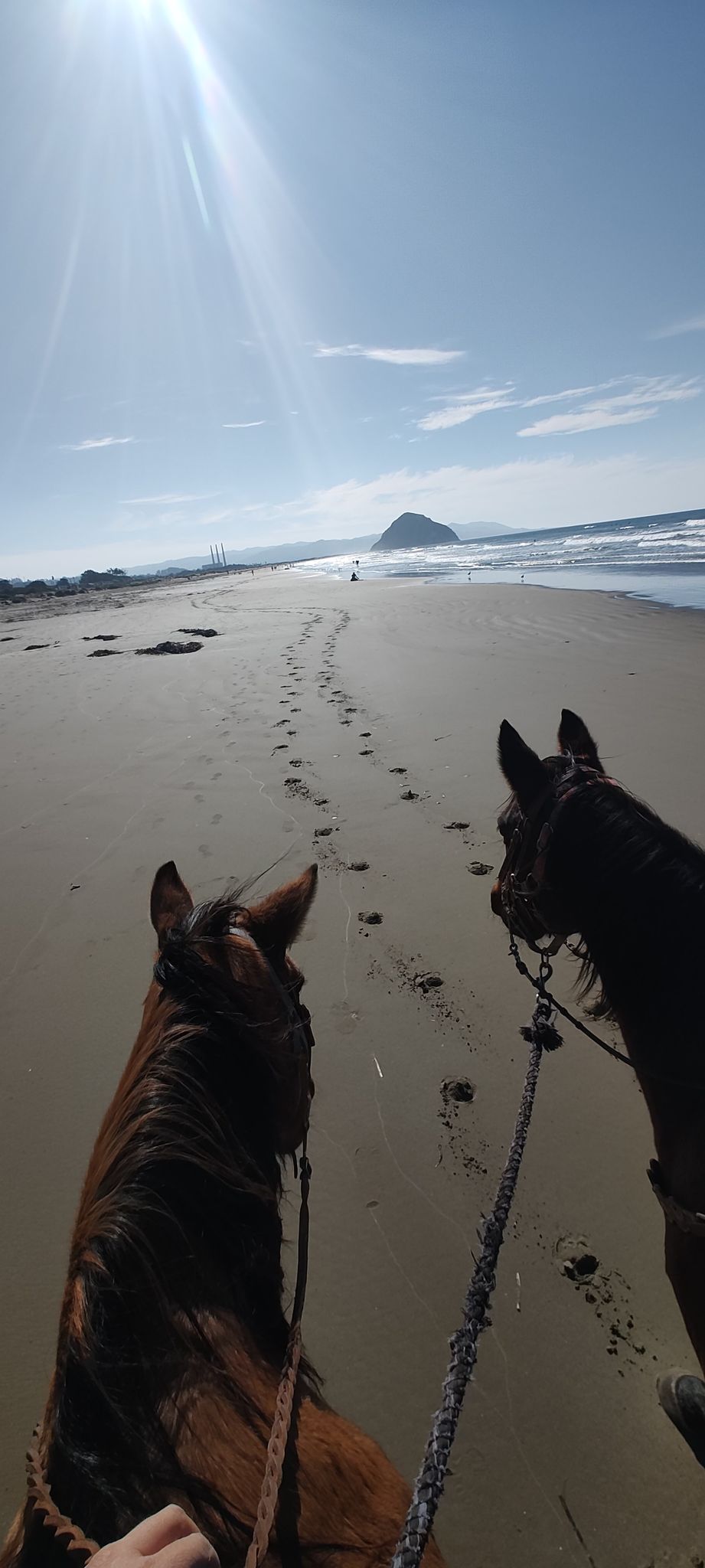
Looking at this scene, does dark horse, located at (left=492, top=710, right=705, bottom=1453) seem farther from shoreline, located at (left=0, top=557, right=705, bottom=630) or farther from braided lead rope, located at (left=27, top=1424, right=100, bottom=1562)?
shoreline, located at (left=0, top=557, right=705, bottom=630)

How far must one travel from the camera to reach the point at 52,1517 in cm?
81

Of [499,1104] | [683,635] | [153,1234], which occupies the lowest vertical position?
[499,1104]

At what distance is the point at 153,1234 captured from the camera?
107cm

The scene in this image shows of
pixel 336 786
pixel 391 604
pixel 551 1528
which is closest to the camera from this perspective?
pixel 551 1528

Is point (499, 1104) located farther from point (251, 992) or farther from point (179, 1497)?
point (179, 1497)

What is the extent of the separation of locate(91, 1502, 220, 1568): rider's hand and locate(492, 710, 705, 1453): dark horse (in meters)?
1.32

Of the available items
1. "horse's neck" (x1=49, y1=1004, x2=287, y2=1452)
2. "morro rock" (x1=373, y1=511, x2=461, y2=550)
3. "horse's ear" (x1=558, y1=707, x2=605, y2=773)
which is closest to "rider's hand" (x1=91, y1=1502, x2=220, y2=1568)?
"horse's neck" (x1=49, y1=1004, x2=287, y2=1452)

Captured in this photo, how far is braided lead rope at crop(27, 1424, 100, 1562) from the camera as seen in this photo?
2.56 feet

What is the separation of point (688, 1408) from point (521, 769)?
6.00 ft

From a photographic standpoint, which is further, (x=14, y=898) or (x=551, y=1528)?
(x=14, y=898)

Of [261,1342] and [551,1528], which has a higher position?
[261,1342]

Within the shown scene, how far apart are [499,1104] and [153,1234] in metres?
1.96

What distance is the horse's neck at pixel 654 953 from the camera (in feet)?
5.45

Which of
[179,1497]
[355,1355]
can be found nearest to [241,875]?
[355,1355]
